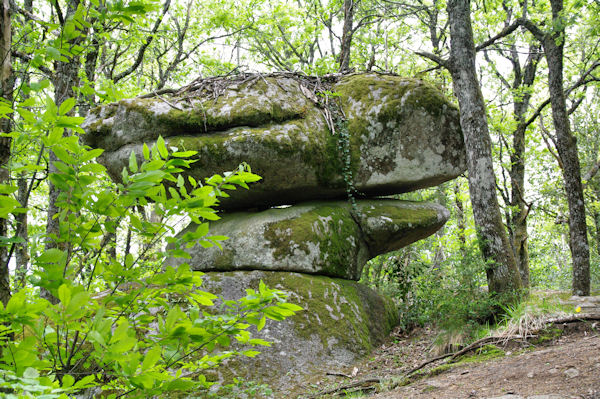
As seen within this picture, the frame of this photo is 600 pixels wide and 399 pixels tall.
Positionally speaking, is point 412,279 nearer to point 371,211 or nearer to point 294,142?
point 371,211

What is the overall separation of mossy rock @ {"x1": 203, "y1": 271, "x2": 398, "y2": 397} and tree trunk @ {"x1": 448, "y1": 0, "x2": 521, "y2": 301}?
181 cm

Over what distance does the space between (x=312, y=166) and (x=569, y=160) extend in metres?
3.93

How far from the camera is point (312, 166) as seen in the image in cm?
615

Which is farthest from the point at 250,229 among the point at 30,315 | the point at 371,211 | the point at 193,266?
the point at 30,315

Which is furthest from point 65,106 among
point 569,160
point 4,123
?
point 569,160

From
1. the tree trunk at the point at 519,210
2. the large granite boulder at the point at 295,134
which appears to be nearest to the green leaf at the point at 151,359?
the large granite boulder at the point at 295,134

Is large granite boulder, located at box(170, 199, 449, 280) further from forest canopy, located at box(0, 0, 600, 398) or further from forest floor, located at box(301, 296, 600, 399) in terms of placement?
forest floor, located at box(301, 296, 600, 399)

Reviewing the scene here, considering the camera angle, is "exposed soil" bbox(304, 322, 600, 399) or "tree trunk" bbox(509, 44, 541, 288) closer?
"exposed soil" bbox(304, 322, 600, 399)

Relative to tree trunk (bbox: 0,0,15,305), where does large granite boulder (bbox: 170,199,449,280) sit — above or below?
below

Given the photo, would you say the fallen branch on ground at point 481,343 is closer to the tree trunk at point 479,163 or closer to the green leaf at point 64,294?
the tree trunk at point 479,163

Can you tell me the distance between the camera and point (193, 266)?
576 centimetres

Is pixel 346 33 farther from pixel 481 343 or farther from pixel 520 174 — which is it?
pixel 481 343

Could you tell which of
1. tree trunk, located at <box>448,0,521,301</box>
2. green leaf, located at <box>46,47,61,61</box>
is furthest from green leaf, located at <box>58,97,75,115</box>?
tree trunk, located at <box>448,0,521,301</box>

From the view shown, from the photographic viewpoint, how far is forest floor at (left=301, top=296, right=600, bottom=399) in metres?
2.69
